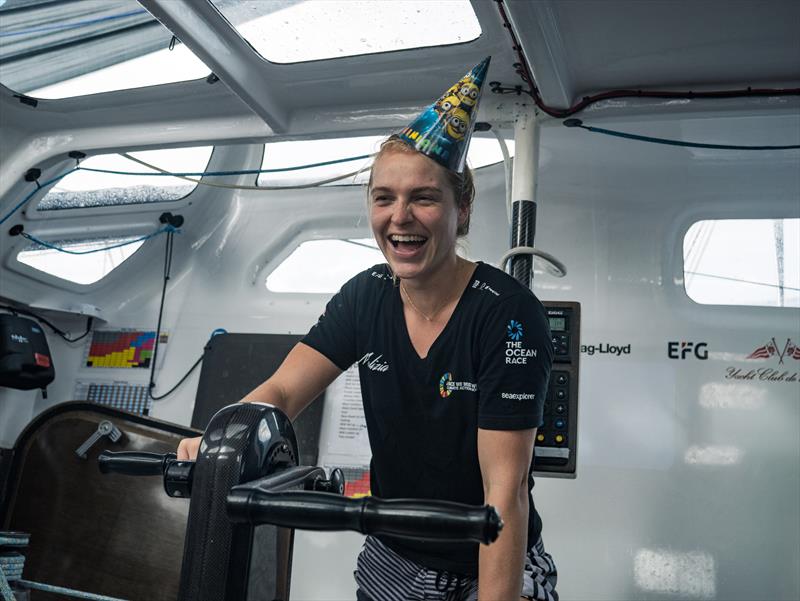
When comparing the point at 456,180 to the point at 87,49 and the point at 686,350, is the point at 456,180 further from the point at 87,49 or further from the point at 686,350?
the point at 87,49

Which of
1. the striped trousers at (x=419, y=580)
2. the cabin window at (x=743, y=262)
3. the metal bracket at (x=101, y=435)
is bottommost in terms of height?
the striped trousers at (x=419, y=580)

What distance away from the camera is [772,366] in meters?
3.18

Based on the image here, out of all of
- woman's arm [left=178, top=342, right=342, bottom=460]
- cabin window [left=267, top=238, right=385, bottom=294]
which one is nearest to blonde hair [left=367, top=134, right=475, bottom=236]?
woman's arm [left=178, top=342, right=342, bottom=460]

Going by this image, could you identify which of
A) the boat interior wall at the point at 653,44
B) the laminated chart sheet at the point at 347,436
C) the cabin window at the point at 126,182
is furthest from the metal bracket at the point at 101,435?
the boat interior wall at the point at 653,44

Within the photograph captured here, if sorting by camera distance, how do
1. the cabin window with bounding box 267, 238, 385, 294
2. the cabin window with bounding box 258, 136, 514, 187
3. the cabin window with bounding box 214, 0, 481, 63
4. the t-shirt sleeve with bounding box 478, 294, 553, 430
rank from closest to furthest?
the t-shirt sleeve with bounding box 478, 294, 553, 430 → the cabin window with bounding box 214, 0, 481, 63 → the cabin window with bounding box 258, 136, 514, 187 → the cabin window with bounding box 267, 238, 385, 294

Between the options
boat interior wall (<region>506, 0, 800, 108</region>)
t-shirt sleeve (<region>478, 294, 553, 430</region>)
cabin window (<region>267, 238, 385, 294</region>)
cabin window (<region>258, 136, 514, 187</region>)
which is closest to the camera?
t-shirt sleeve (<region>478, 294, 553, 430</region>)

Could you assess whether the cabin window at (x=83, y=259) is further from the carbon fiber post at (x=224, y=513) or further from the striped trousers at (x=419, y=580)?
the carbon fiber post at (x=224, y=513)

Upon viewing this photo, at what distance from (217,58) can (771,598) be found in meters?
2.95

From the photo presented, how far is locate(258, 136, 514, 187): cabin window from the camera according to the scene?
13.0 feet

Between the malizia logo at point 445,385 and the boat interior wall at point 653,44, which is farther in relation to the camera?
the boat interior wall at point 653,44

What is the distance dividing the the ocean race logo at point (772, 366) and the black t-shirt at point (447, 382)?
1900 mm

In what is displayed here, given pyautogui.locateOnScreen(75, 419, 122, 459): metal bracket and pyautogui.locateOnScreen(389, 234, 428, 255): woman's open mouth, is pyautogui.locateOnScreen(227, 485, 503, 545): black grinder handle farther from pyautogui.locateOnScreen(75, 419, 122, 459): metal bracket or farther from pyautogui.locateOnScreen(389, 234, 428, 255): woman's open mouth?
pyautogui.locateOnScreen(75, 419, 122, 459): metal bracket

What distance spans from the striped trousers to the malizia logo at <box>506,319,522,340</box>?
0.48m

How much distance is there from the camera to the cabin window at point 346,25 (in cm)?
256
